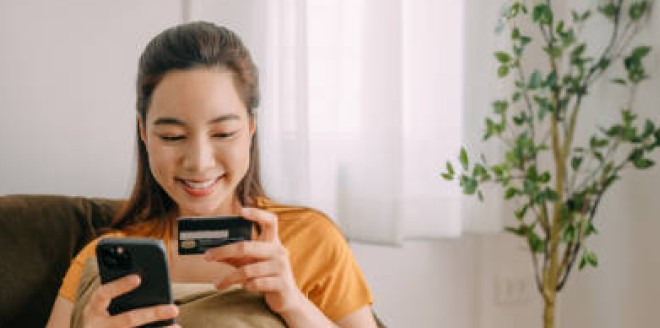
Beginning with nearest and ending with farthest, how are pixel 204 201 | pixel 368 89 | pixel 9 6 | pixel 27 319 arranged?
pixel 204 201 < pixel 27 319 < pixel 9 6 < pixel 368 89

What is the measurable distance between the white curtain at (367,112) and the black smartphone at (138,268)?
745 millimetres

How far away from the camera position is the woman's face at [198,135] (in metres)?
0.98

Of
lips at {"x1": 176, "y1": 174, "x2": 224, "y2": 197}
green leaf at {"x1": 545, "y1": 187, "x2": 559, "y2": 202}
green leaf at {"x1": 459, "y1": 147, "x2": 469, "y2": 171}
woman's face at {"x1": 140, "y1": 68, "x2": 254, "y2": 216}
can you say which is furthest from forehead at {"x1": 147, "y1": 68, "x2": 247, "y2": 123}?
green leaf at {"x1": 545, "y1": 187, "x2": 559, "y2": 202}

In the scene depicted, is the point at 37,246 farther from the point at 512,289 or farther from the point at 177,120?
the point at 512,289

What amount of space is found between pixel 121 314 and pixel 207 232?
0.15 m

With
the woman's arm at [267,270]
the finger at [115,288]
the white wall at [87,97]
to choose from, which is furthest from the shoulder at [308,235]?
the white wall at [87,97]

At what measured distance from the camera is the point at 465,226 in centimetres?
182

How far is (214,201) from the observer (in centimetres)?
104

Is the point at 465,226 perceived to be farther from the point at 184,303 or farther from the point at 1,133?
the point at 1,133

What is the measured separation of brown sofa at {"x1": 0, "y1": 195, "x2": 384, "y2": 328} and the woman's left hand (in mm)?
437

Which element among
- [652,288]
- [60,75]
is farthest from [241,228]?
[652,288]

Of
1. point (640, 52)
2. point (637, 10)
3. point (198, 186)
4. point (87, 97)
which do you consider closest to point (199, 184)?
point (198, 186)

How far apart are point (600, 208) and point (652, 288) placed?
0.28 m

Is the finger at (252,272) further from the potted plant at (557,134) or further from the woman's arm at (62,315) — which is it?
the potted plant at (557,134)
